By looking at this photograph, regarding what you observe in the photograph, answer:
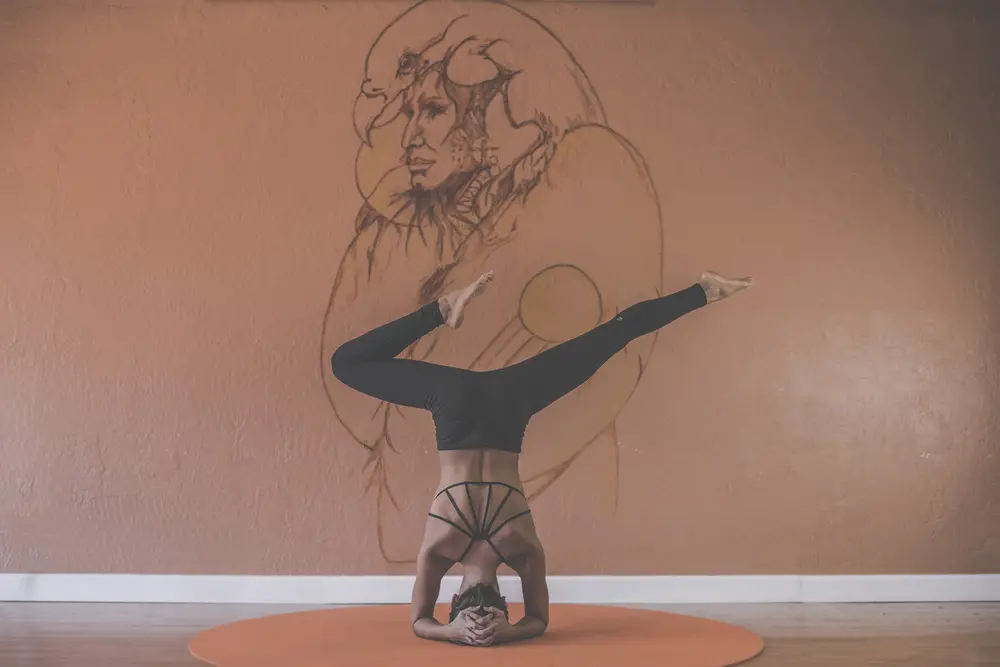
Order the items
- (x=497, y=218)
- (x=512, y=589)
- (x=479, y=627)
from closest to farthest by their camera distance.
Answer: (x=479, y=627)
(x=512, y=589)
(x=497, y=218)

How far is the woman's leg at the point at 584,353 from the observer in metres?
3.55

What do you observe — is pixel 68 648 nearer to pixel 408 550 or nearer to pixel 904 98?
pixel 408 550

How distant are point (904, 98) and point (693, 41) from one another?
956 millimetres

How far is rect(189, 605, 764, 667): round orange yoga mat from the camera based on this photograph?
295 cm

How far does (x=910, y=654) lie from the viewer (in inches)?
125

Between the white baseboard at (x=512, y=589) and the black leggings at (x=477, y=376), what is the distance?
3.59 feet

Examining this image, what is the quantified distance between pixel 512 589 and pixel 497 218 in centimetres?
157

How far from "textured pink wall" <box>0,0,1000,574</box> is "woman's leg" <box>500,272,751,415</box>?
733 mm

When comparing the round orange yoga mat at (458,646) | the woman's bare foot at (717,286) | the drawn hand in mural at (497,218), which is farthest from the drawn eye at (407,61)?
the round orange yoga mat at (458,646)

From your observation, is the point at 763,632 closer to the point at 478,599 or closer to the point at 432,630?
the point at 478,599

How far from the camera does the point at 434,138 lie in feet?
14.7

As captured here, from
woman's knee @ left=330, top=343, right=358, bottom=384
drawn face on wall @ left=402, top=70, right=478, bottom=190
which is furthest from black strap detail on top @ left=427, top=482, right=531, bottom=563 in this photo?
drawn face on wall @ left=402, top=70, right=478, bottom=190

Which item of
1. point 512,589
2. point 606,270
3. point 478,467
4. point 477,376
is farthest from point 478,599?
point 606,270

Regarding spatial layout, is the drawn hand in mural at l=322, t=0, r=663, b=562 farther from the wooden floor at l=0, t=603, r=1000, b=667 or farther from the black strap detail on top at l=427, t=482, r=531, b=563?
the black strap detail on top at l=427, t=482, r=531, b=563
